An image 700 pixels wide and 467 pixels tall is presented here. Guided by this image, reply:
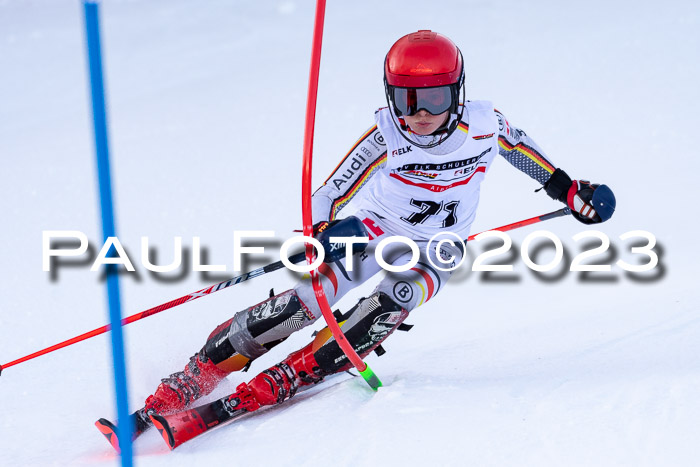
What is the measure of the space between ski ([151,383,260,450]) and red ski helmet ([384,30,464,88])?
3.60ft

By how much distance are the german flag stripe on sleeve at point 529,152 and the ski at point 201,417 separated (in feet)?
4.04

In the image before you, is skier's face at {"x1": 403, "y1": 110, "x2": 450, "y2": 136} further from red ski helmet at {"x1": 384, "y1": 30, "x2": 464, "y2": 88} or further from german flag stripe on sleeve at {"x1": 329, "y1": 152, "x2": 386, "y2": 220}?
german flag stripe on sleeve at {"x1": 329, "y1": 152, "x2": 386, "y2": 220}

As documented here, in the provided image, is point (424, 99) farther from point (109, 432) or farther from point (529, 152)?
point (109, 432)

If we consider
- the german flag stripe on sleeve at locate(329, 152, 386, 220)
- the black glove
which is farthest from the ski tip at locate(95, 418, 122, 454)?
the black glove

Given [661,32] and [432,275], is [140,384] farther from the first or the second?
[661,32]

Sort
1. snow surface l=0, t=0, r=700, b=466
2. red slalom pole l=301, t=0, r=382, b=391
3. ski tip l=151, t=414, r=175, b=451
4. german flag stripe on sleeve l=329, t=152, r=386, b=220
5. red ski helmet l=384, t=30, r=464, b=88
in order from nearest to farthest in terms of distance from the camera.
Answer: snow surface l=0, t=0, r=700, b=466 < red slalom pole l=301, t=0, r=382, b=391 < ski tip l=151, t=414, r=175, b=451 < red ski helmet l=384, t=30, r=464, b=88 < german flag stripe on sleeve l=329, t=152, r=386, b=220

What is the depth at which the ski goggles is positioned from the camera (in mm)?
2389

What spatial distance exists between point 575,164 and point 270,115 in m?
2.32

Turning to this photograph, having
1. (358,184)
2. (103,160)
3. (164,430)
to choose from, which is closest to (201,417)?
(164,430)

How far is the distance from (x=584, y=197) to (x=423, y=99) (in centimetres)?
76

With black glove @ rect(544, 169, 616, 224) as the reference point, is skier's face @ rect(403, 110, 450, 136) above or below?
above

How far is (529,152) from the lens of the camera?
284 centimetres

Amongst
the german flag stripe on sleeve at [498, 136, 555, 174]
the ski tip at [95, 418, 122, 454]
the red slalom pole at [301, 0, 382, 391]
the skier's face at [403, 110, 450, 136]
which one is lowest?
the ski tip at [95, 418, 122, 454]

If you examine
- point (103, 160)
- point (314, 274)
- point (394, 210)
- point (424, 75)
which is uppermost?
point (424, 75)
